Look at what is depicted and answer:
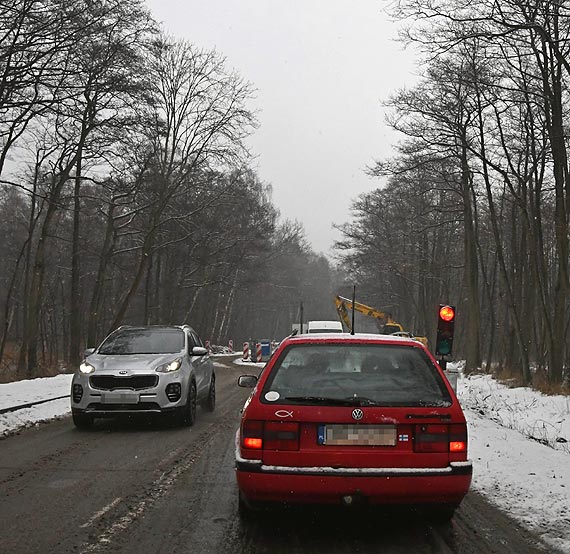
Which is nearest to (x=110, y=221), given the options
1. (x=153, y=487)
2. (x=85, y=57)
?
(x=85, y=57)

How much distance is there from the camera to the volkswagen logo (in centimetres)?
496

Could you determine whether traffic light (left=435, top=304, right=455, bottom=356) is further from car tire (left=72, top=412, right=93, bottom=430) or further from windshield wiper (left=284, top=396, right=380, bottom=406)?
windshield wiper (left=284, top=396, right=380, bottom=406)

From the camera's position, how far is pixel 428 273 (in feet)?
119

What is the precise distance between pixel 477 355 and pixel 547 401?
13.0m

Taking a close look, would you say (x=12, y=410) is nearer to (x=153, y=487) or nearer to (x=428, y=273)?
(x=153, y=487)

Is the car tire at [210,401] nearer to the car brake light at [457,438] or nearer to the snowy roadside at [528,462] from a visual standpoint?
the snowy roadside at [528,462]

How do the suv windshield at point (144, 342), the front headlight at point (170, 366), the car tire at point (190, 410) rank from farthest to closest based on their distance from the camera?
the suv windshield at point (144, 342), the car tire at point (190, 410), the front headlight at point (170, 366)

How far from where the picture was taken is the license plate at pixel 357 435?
194 inches

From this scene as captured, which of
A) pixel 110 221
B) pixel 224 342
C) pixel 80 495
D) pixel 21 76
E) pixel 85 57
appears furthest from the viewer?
pixel 224 342

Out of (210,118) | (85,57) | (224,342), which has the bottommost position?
(224,342)

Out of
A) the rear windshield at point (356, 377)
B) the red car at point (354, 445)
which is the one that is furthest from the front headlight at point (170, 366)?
the red car at point (354, 445)

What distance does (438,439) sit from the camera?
4996mm

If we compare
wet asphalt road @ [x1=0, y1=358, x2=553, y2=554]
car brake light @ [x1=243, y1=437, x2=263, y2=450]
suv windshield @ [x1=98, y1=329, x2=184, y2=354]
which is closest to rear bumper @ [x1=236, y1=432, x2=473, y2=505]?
car brake light @ [x1=243, y1=437, x2=263, y2=450]

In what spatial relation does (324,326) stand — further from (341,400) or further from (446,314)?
(341,400)
